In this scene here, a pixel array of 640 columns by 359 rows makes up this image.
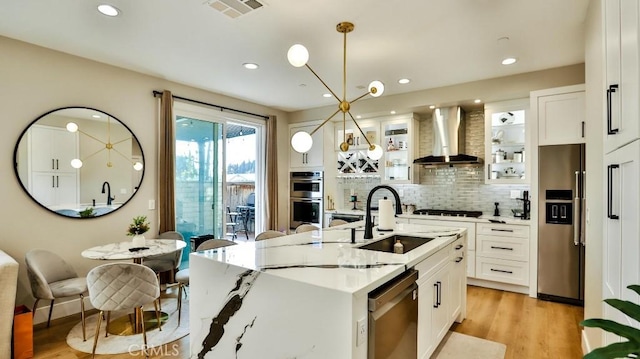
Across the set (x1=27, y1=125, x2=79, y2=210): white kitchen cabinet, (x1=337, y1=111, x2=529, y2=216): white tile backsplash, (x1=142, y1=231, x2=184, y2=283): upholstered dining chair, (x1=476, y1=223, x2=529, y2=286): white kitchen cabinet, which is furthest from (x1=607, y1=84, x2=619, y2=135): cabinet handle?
(x1=27, y1=125, x2=79, y2=210): white kitchen cabinet

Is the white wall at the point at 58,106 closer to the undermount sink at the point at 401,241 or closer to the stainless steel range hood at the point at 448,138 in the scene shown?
the undermount sink at the point at 401,241

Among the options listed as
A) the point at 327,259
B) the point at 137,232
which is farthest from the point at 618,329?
the point at 137,232

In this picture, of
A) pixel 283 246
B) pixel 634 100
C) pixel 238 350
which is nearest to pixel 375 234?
pixel 283 246

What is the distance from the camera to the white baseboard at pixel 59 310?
3.30m

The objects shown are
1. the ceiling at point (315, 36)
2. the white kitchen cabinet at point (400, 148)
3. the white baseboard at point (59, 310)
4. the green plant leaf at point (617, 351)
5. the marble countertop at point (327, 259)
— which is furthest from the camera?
the white kitchen cabinet at point (400, 148)

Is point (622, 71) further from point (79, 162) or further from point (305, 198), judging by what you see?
point (305, 198)

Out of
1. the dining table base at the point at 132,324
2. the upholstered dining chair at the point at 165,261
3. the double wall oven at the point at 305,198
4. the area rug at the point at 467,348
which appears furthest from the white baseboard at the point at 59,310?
the area rug at the point at 467,348

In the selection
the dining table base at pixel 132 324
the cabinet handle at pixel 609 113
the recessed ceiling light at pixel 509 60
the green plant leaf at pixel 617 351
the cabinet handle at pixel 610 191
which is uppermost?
the recessed ceiling light at pixel 509 60

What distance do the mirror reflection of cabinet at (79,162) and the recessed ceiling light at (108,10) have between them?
4.58ft

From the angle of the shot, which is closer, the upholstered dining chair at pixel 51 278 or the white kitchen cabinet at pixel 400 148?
the upholstered dining chair at pixel 51 278

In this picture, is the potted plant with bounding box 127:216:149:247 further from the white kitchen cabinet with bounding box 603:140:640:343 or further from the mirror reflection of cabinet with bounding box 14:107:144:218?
the white kitchen cabinet with bounding box 603:140:640:343

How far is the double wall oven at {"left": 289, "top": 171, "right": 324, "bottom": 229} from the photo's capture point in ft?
19.6

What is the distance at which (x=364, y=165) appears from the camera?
19.0 ft

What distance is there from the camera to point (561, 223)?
386 cm
